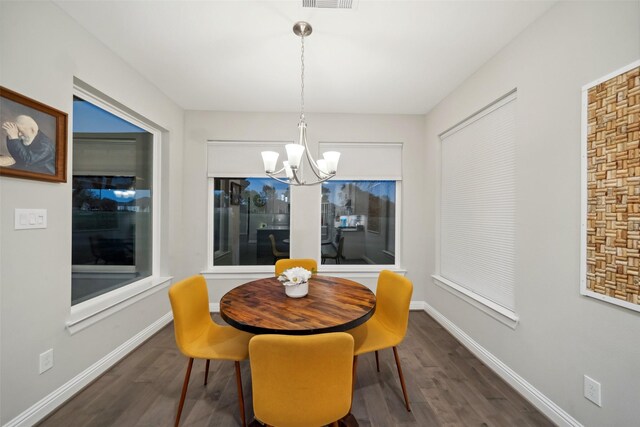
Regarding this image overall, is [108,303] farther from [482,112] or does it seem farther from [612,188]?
[482,112]

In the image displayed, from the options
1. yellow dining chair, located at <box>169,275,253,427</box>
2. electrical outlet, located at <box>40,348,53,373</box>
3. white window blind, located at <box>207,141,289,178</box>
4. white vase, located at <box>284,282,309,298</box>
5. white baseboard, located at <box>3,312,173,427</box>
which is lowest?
white baseboard, located at <box>3,312,173,427</box>

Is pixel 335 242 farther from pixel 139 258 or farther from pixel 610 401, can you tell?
pixel 610 401

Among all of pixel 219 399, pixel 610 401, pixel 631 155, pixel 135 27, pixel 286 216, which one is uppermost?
pixel 135 27

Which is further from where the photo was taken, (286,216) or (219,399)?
(286,216)

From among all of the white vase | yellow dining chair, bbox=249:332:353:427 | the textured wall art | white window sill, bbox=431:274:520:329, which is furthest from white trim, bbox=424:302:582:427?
the white vase

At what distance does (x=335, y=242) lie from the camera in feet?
11.8

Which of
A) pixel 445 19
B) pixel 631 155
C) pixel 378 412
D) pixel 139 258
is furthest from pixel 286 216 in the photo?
pixel 631 155

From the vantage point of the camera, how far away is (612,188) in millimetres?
1354

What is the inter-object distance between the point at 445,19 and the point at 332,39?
0.82 m

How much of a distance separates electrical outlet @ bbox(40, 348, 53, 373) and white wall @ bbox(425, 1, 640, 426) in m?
3.35

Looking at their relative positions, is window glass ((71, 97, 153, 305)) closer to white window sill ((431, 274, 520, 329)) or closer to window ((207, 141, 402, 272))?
window ((207, 141, 402, 272))

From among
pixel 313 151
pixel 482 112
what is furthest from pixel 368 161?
pixel 482 112

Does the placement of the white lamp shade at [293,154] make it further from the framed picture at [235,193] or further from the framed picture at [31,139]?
the framed picture at [235,193]

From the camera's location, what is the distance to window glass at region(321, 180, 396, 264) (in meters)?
3.57
